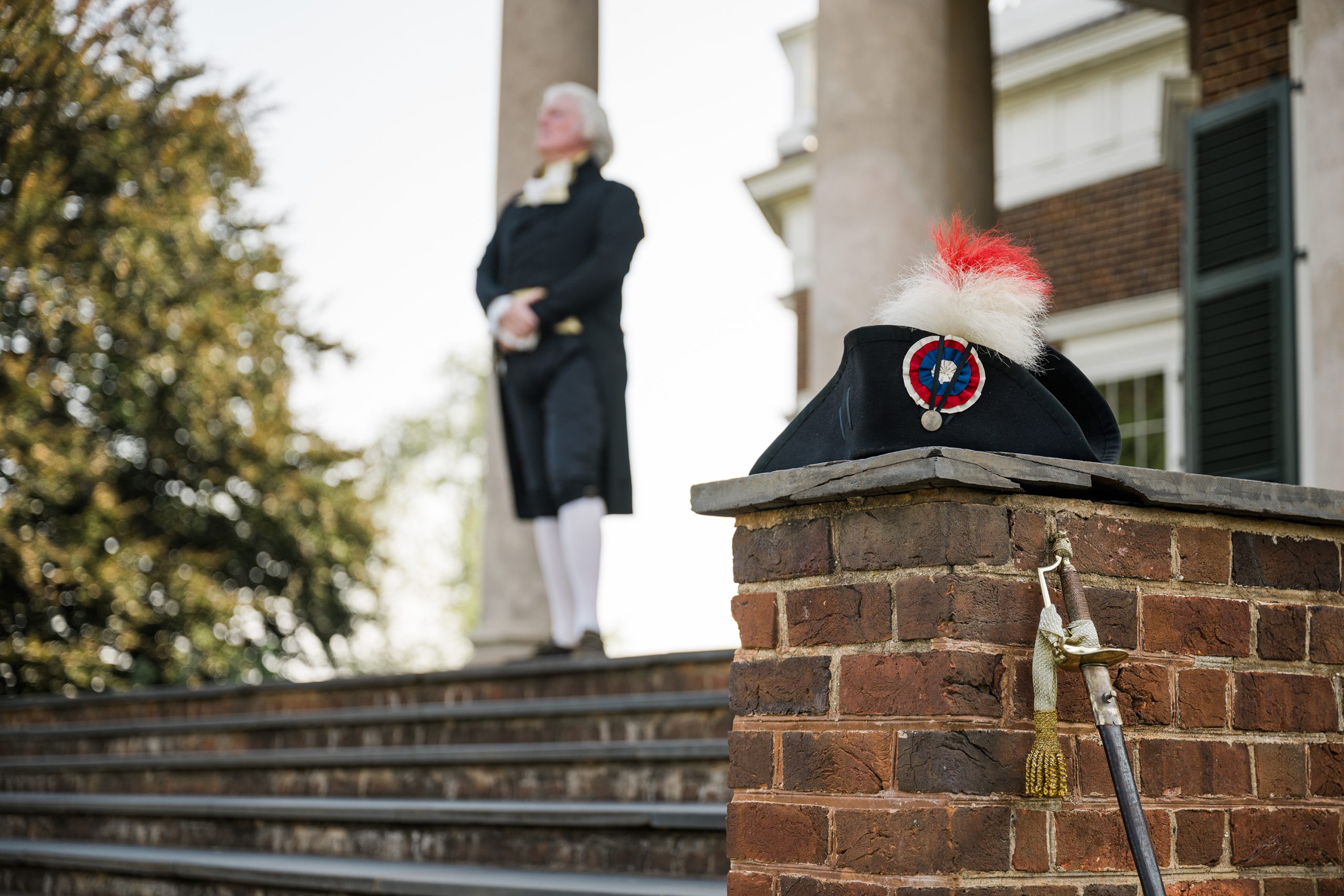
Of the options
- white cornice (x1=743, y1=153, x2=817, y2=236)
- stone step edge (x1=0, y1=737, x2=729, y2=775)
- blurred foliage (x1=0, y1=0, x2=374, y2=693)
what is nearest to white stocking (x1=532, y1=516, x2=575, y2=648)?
stone step edge (x1=0, y1=737, x2=729, y2=775)

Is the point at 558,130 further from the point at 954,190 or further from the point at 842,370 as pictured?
the point at 842,370

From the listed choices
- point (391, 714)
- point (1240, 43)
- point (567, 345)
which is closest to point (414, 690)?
point (391, 714)

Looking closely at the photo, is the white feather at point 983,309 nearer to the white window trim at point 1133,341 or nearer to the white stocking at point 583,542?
the white stocking at point 583,542

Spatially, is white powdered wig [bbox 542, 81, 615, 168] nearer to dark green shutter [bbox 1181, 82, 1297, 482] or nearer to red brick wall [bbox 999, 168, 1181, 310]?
dark green shutter [bbox 1181, 82, 1297, 482]

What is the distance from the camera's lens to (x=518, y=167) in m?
7.27

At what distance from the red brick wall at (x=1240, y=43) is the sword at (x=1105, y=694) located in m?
5.89

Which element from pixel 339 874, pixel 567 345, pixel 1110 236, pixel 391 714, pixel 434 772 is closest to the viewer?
pixel 339 874

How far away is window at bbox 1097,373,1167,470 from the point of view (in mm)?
12617

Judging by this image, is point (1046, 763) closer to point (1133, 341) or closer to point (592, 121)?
point (592, 121)

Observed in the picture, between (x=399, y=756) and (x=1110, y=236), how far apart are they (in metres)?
10.1

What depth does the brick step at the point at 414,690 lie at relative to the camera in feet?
15.8

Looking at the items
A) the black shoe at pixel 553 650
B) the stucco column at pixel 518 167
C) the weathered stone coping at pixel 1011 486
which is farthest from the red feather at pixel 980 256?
the stucco column at pixel 518 167

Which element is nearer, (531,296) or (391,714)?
(391,714)

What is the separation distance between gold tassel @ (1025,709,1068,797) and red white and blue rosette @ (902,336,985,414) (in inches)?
17.1
